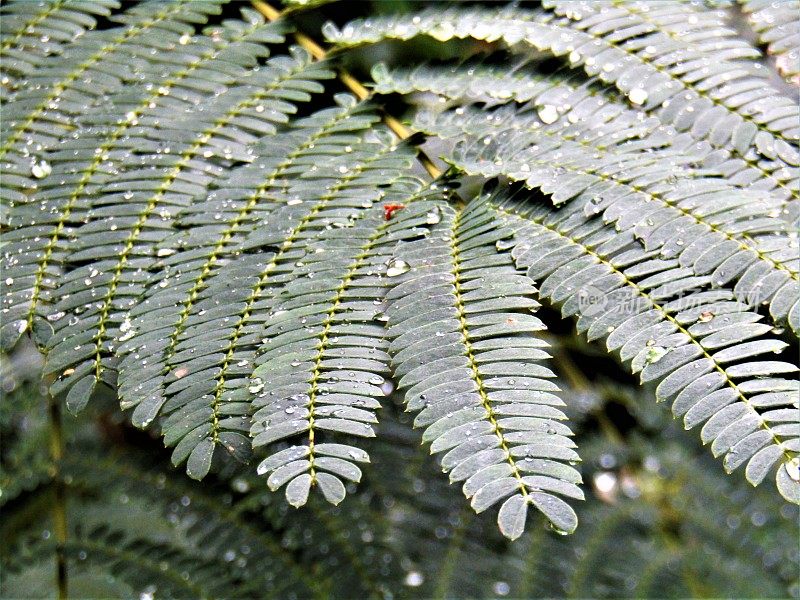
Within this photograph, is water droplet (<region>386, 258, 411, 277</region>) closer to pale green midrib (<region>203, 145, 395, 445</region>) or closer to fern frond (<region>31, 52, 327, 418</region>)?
pale green midrib (<region>203, 145, 395, 445</region>)

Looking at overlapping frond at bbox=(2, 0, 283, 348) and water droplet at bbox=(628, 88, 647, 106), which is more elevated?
water droplet at bbox=(628, 88, 647, 106)

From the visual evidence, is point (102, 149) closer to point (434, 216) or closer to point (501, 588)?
point (434, 216)

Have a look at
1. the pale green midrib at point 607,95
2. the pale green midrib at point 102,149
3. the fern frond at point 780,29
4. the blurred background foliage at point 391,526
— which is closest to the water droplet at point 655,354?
the pale green midrib at point 607,95

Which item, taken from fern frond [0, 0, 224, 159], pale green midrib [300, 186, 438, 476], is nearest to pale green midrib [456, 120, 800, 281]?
pale green midrib [300, 186, 438, 476]

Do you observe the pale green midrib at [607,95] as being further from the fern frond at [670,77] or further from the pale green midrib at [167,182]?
the pale green midrib at [167,182]

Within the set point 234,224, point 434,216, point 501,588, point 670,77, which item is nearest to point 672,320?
point 434,216

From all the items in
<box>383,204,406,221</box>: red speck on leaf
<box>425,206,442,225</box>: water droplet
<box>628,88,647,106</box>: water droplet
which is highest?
<box>628,88,647,106</box>: water droplet
